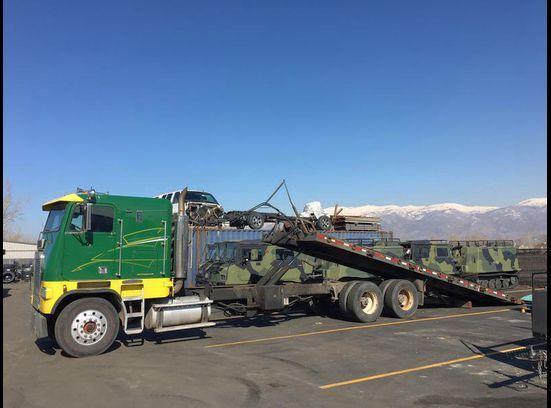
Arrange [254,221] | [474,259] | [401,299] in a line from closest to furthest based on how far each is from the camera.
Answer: [254,221]
[401,299]
[474,259]

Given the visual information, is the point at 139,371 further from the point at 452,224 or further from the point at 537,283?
the point at 452,224

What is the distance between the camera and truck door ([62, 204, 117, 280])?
853 centimetres

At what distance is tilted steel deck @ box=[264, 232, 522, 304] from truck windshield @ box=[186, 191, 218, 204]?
27.6ft

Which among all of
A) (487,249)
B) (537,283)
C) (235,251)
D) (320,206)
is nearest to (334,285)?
(235,251)

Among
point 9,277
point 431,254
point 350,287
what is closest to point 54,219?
point 350,287

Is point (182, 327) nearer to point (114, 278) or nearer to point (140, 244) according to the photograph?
point (114, 278)

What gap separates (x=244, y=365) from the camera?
25.6 feet

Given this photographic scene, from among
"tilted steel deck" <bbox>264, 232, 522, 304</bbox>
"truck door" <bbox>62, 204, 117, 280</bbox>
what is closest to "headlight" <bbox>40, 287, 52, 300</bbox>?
"truck door" <bbox>62, 204, 117, 280</bbox>

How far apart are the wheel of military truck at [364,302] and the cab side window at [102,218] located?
6.48 metres

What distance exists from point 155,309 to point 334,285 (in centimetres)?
528

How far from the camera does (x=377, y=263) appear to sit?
42.8 feet

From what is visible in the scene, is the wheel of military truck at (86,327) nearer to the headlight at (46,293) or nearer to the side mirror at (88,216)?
the headlight at (46,293)

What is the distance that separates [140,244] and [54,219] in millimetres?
1693

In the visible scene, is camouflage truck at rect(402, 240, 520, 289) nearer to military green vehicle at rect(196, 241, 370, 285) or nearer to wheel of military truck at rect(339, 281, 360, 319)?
military green vehicle at rect(196, 241, 370, 285)
